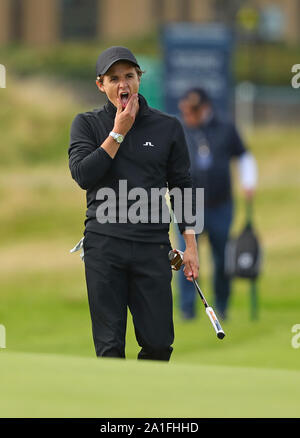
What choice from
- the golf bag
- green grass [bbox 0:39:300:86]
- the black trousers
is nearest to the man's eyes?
the black trousers

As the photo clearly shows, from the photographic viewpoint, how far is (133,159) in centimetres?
554

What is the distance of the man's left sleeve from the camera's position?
5.69m

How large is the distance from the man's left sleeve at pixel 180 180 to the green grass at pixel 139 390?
79.3 inches

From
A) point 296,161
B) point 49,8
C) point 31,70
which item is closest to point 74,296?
point 296,161

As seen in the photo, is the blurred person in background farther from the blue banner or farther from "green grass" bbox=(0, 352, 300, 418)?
"green grass" bbox=(0, 352, 300, 418)

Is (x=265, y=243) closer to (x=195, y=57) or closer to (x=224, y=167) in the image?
(x=195, y=57)

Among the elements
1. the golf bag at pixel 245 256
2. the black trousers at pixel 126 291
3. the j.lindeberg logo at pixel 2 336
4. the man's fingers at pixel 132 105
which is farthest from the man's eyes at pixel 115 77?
the golf bag at pixel 245 256

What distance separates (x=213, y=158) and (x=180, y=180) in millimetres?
5026

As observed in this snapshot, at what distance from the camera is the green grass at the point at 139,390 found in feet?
10.4

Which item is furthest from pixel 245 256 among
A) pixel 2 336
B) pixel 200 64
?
pixel 200 64

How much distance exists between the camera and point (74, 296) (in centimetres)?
1393

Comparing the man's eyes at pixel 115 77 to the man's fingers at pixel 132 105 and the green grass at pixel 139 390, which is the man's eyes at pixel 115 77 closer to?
the man's fingers at pixel 132 105

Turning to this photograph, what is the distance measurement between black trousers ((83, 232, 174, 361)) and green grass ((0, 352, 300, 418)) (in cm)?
170

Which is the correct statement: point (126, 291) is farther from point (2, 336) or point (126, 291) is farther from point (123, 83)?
point (2, 336)
